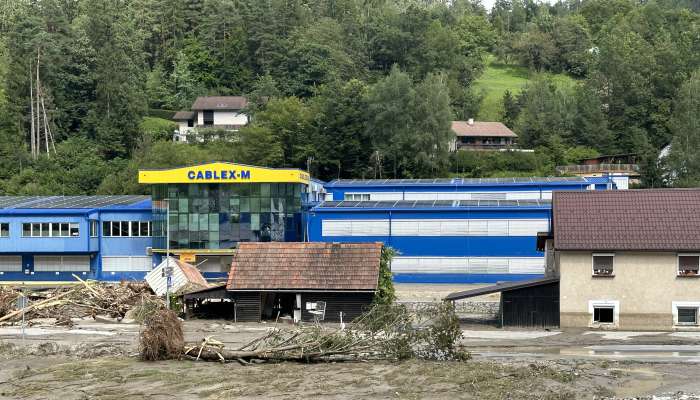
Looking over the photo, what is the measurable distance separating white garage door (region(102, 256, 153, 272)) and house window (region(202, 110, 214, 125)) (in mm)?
52373

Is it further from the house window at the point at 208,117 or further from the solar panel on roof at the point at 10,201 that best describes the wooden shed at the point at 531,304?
the house window at the point at 208,117

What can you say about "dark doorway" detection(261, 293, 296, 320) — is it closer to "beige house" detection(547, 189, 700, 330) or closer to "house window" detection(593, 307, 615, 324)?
"beige house" detection(547, 189, 700, 330)

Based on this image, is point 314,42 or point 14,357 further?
point 314,42

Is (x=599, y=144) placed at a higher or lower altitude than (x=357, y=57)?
lower

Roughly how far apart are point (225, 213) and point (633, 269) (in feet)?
108

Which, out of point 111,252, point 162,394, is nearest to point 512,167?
point 111,252

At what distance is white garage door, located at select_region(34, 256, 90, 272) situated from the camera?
7550 cm

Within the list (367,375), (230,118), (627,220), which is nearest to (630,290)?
(627,220)

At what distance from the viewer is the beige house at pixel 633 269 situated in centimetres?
4900

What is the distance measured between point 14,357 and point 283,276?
590 inches

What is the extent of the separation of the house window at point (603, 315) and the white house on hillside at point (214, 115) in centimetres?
8040

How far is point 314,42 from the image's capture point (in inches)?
5468

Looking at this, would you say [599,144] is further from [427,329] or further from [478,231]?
[427,329]

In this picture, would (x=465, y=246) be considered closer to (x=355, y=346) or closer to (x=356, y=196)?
(x=356, y=196)
